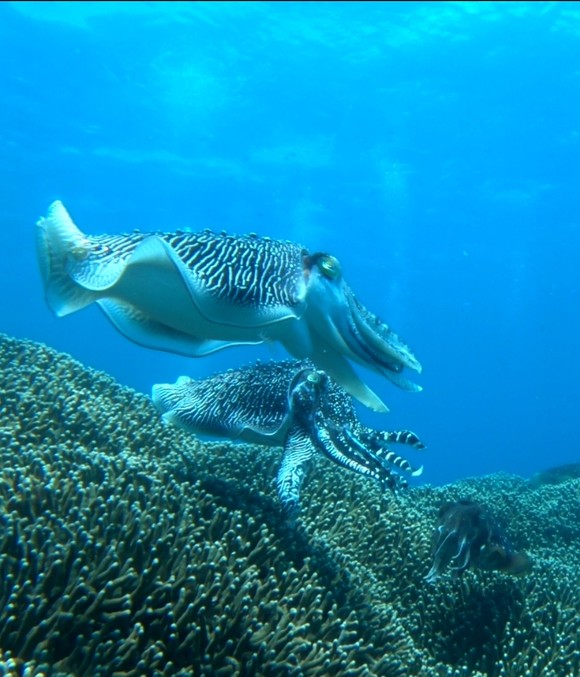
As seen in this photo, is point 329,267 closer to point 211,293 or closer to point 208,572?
point 211,293

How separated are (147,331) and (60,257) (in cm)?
97

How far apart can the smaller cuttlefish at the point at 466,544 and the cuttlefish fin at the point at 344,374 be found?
1.17 meters

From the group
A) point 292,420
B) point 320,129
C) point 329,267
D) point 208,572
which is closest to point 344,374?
point 292,420

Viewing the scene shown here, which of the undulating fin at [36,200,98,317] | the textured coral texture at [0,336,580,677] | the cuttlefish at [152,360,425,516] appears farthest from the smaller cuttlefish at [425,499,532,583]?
the undulating fin at [36,200,98,317]

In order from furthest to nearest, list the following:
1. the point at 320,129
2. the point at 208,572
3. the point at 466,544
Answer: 1. the point at 320,129
2. the point at 466,544
3. the point at 208,572

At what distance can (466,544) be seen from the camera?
16.8 ft

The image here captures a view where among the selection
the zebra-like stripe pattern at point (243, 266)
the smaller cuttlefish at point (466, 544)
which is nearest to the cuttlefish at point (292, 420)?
the zebra-like stripe pattern at point (243, 266)

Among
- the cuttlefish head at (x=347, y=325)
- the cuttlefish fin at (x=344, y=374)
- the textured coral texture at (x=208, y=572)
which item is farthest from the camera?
the cuttlefish fin at (x=344, y=374)

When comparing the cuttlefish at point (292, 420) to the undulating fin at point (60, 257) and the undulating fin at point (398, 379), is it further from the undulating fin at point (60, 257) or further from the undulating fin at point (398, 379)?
the undulating fin at point (60, 257)

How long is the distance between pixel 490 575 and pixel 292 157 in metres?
46.5

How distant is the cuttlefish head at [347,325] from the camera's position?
15.7 feet

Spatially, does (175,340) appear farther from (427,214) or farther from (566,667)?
(427,214)

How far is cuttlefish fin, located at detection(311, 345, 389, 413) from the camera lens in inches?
207

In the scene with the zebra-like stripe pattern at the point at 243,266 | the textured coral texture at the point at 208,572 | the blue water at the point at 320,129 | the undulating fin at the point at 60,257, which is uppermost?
the blue water at the point at 320,129
